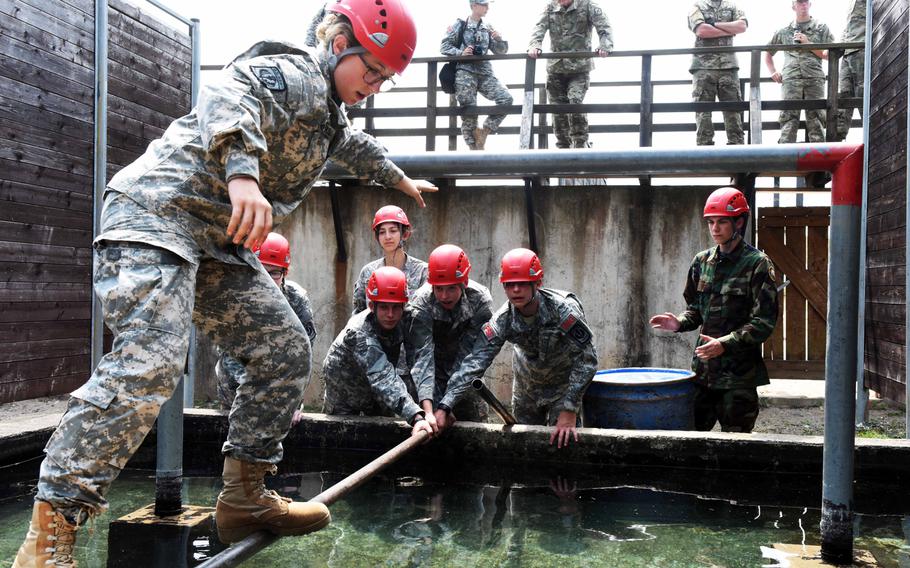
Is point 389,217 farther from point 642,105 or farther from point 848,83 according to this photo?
point 848,83

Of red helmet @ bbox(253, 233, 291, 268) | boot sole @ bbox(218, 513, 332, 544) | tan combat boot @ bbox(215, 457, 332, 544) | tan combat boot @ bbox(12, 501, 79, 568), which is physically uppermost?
red helmet @ bbox(253, 233, 291, 268)

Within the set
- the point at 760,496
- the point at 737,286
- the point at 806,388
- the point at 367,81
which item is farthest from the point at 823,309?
the point at 367,81

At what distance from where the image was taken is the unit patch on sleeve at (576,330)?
4.53 metres

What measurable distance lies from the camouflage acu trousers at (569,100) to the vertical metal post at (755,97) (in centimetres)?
181

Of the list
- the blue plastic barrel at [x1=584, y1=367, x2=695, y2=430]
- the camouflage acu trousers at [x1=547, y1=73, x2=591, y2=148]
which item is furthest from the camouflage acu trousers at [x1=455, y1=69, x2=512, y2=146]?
the blue plastic barrel at [x1=584, y1=367, x2=695, y2=430]

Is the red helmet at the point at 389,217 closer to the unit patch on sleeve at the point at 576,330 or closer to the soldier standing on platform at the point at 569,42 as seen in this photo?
the unit patch on sleeve at the point at 576,330

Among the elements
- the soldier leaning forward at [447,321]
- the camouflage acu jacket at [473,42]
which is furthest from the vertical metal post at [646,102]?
the soldier leaning forward at [447,321]

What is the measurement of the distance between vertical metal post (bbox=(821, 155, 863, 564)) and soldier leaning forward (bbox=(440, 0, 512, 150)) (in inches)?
263

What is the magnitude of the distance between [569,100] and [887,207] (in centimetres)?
357

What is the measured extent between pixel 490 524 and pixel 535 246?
17.9 ft

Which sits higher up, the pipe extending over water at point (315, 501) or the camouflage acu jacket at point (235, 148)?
the camouflage acu jacket at point (235, 148)

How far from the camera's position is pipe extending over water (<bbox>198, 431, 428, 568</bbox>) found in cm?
197

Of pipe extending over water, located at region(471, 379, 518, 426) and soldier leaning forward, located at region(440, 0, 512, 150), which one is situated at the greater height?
soldier leaning forward, located at region(440, 0, 512, 150)

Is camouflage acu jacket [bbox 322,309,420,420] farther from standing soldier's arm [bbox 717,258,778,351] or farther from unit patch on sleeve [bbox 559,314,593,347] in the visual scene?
standing soldier's arm [bbox 717,258,778,351]
